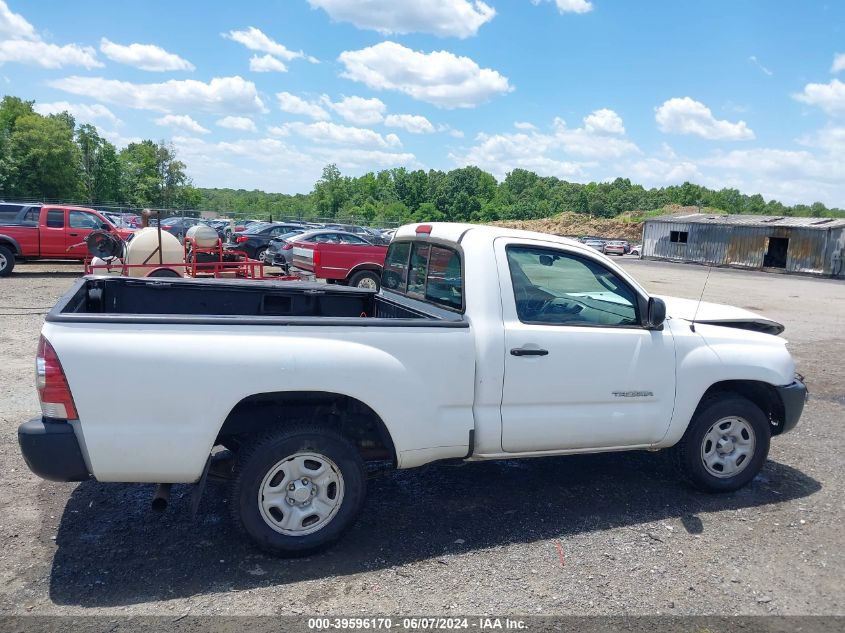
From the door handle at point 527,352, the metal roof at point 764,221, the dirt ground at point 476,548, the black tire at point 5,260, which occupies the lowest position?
the dirt ground at point 476,548

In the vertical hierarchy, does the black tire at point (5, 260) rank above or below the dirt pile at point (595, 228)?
below

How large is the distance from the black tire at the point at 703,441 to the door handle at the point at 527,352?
147cm

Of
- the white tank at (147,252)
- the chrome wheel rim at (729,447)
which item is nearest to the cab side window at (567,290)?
the chrome wheel rim at (729,447)

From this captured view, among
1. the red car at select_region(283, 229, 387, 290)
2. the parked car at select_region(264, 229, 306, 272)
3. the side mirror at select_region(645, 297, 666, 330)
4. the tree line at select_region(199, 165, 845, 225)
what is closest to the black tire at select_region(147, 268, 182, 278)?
the red car at select_region(283, 229, 387, 290)

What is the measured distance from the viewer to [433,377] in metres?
3.85

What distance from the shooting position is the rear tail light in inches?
127

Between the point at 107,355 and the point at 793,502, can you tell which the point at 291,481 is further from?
the point at 793,502

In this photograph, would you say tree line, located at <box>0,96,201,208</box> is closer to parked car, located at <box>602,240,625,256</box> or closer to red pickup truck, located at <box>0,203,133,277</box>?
red pickup truck, located at <box>0,203,133,277</box>

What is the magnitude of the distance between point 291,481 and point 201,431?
596 millimetres

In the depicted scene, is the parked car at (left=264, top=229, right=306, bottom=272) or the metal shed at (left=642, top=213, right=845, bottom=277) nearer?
the parked car at (left=264, top=229, right=306, bottom=272)

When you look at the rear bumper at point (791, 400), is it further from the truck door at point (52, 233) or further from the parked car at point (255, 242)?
the parked car at point (255, 242)

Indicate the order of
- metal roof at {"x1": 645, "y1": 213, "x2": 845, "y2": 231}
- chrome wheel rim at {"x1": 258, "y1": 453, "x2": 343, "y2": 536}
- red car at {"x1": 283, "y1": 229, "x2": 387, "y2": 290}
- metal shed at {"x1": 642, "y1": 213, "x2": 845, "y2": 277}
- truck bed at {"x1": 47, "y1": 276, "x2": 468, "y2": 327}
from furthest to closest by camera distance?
metal roof at {"x1": 645, "y1": 213, "x2": 845, "y2": 231}
metal shed at {"x1": 642, "y1": 213, "x2": 845, "y2": 277}
red car at {"x1": 283, "y1": 229, "x2": 387, "y2": 290}
truck bed at {"x1": 47, "y1": 276, "x2": 468, "y2": 327}
chrome wheel rim at {"x1": 258, "y1": 453, "x2": 343, "y2": 536}

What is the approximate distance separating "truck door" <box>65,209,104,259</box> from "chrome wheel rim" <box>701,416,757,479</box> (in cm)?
1723

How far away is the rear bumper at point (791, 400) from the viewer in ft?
15.9
